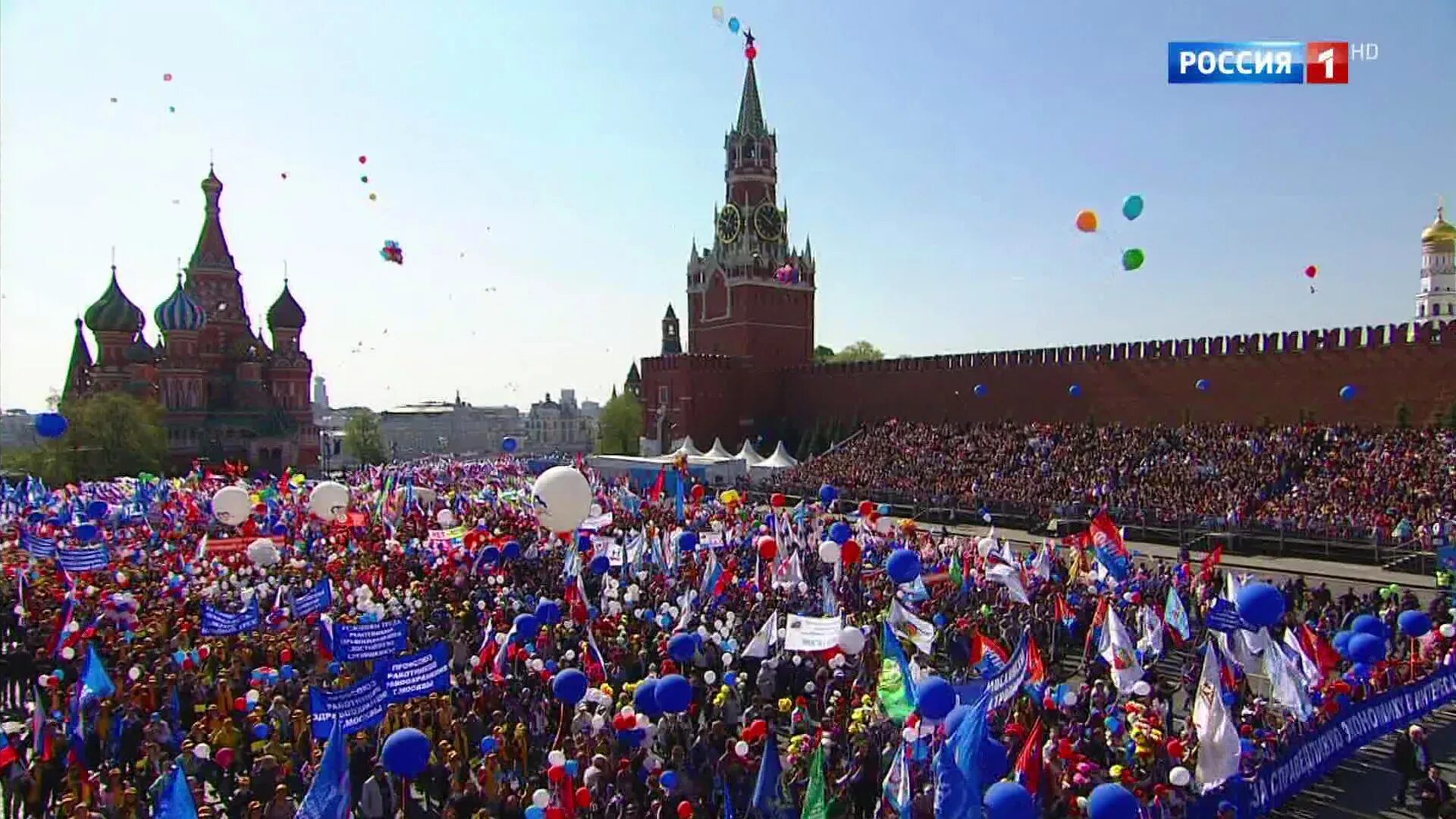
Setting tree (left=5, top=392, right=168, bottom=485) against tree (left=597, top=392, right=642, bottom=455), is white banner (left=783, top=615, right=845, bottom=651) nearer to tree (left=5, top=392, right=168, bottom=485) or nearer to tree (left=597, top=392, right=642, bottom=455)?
tree (left=5, top=392, right=168, bottom=485)

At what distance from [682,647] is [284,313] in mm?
57900

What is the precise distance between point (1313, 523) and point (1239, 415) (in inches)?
437

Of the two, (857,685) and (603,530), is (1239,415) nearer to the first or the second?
(603,530)

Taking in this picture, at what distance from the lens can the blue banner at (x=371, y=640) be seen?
11.3 m

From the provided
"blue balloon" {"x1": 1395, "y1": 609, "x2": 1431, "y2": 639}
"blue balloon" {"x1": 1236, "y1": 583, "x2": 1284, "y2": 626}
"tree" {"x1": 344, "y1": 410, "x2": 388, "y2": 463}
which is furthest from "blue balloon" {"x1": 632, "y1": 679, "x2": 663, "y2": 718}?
"tree" {"x1": 344, "y1": 410, "x2": 388, "y2": 463}

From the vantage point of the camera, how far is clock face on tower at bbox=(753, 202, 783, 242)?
60625 mm

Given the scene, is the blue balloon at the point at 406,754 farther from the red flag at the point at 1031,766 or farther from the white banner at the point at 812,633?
the red flag at the point at 1031,766

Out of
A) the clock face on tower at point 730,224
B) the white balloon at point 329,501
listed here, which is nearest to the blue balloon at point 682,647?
the white balloon at point 329,501

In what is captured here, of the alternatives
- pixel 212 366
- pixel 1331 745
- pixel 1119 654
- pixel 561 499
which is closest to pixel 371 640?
pixel 561 499

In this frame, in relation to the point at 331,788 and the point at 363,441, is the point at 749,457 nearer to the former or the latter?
the point at 331,788

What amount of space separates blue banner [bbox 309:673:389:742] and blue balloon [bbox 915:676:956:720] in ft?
16.0

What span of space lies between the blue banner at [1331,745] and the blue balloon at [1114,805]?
1.91 metres

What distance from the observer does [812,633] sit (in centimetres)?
1138

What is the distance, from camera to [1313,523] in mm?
24125
